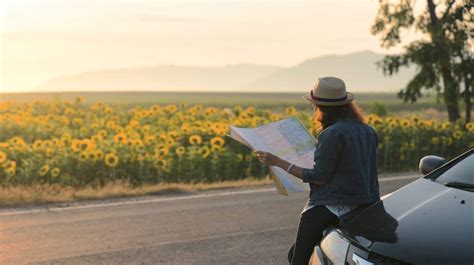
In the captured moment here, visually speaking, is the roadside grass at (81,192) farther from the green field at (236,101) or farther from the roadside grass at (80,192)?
the green field at (236,101)

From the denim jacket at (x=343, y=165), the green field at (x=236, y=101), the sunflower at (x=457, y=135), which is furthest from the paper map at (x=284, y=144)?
the green field at (x=236, y=101)

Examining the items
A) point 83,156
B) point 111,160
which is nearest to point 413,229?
point 111,160

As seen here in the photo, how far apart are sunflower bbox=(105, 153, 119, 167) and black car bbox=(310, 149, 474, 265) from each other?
866cm

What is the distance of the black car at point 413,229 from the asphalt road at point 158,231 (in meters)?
2.33

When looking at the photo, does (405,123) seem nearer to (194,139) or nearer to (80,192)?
(194,139)

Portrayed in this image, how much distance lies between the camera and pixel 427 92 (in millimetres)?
24562

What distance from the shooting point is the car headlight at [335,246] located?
3.76 meters

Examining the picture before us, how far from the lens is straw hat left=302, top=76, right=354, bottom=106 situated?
4043mm

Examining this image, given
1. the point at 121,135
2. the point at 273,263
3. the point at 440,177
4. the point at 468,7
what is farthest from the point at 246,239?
the point at 468,7

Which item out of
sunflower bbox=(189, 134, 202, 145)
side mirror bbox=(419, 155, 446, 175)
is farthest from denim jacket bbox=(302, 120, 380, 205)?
sunflower bbox=(189, 134, 202, 145)

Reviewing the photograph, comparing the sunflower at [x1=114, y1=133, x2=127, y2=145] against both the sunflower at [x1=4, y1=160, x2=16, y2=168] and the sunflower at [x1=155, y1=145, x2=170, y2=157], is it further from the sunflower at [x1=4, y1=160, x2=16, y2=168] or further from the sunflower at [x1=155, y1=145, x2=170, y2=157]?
the sunflower at [x1=4, y1=160, x2=16, y2=168]

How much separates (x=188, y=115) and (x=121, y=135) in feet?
19.0

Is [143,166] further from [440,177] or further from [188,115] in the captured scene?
[440,177]

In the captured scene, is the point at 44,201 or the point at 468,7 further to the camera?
the point at 468,7
